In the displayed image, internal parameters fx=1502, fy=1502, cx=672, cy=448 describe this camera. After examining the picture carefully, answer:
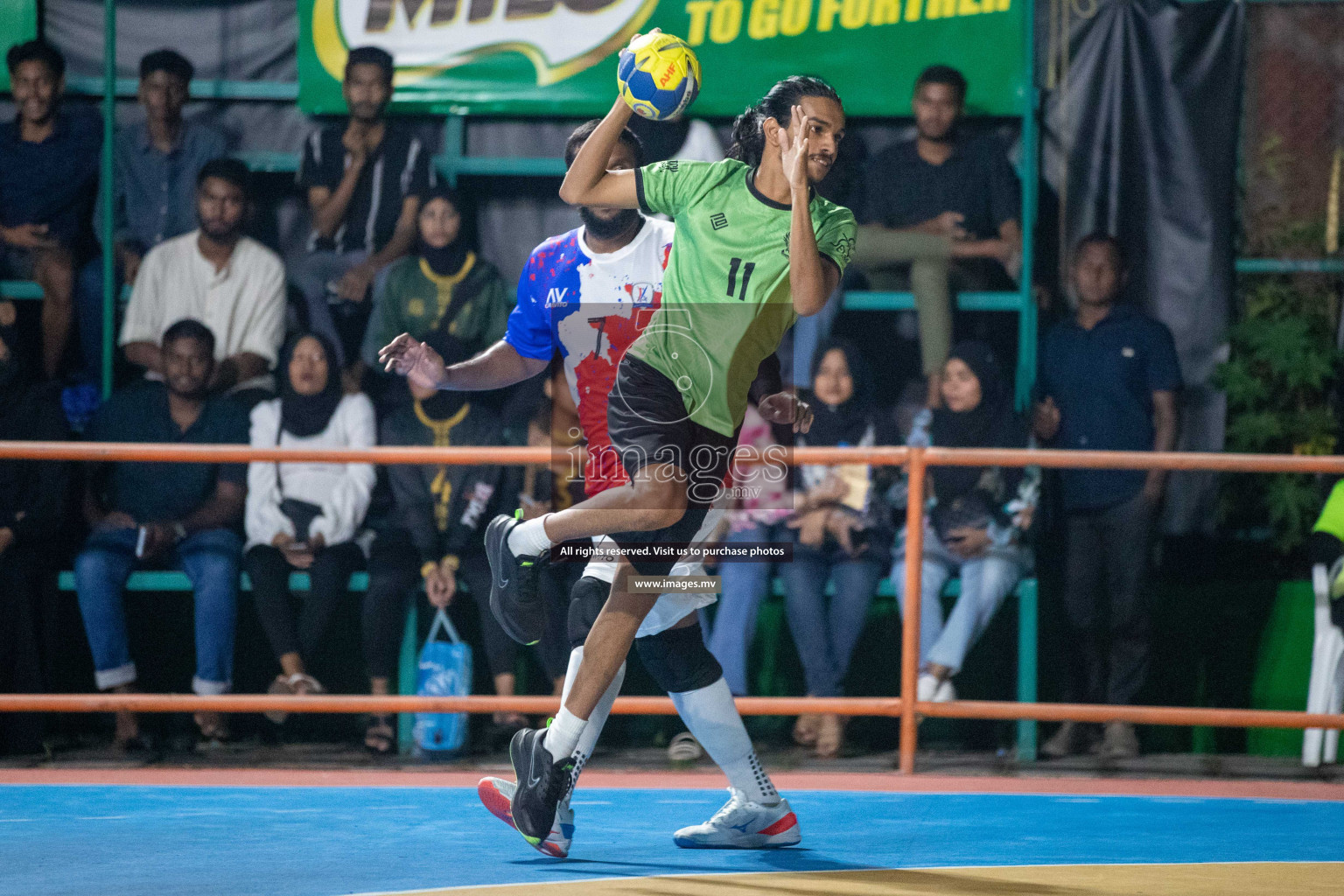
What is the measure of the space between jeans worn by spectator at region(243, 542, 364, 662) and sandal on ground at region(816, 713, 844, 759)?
205 centimetres

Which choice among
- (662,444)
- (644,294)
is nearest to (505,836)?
(662,444)

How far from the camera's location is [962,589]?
617 centimetres

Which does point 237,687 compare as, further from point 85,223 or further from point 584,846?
point 584,846

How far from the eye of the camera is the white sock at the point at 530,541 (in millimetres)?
4117

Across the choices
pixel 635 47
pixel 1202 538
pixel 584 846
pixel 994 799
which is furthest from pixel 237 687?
pixel 1202 538

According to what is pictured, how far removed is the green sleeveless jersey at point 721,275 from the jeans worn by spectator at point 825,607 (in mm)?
2132

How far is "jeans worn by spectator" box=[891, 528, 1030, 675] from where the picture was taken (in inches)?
241

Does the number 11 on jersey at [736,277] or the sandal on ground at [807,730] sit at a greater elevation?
the number 11 on jersey at [736,277]

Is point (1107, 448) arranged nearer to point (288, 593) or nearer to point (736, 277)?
point (736, 277)

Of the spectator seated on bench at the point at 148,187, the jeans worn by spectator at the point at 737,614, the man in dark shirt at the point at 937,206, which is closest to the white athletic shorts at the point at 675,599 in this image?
the jeans worn by spectator at the point at 737,614

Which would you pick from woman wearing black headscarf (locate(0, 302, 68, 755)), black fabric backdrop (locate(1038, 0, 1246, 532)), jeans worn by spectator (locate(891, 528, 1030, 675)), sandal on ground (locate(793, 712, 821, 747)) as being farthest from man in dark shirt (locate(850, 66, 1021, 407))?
woman wearing black headscarf (locate(0, 302, 68, 755))

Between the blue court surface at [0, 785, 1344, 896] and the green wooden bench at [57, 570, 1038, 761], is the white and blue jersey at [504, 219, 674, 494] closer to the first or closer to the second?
the blue court surface at [0, 785, 1344, 896]

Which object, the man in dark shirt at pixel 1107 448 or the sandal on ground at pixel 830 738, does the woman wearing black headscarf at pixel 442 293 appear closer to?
the sandal on ground at pixel 830 738

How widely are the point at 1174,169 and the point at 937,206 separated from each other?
115cm
